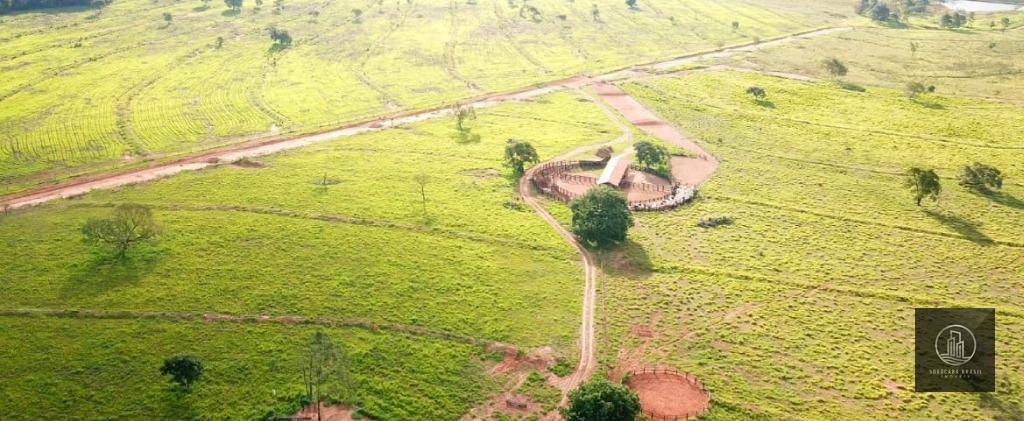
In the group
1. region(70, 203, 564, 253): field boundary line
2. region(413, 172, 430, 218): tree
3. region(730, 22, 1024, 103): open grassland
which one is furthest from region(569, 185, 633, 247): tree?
region(730, 22, 1024, 103): open grassland

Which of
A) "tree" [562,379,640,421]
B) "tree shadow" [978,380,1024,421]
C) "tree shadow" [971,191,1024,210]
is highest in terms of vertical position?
"tree shadow" [971,191,1024,210]

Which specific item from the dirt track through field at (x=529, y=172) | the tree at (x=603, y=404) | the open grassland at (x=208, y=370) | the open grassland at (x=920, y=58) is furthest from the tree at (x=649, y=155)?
the open grassland at (x=920, y=58)

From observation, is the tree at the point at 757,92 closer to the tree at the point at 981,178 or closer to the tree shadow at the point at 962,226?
the tree at the point at 981,178

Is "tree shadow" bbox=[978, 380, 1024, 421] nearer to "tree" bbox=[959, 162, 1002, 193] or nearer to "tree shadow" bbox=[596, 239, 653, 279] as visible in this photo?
"tree shadow" bbox=[596, 239, 653, 279]

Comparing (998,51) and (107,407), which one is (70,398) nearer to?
(107,407)

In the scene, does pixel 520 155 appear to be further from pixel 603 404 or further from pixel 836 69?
pixel 836 69

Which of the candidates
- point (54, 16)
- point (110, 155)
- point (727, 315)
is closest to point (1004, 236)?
point (727, 315)
